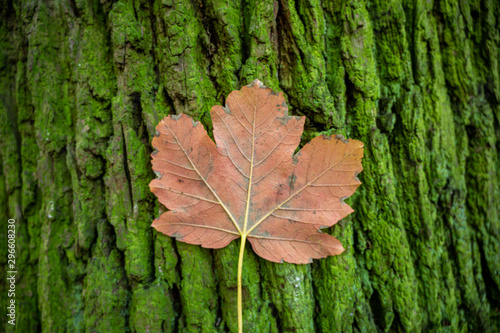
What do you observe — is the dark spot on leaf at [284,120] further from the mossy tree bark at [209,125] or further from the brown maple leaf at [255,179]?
the mossy tree bark at [209,125]

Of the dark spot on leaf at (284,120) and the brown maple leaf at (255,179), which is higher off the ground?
the dark spot on leaf at (284,120)

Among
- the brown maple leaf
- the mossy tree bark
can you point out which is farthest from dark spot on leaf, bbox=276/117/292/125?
the mossy tree bark

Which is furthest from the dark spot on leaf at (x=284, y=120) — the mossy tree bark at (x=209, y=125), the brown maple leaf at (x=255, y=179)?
the mossy tree bark at (x=209, y=125)

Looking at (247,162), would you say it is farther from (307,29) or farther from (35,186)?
(35,186)

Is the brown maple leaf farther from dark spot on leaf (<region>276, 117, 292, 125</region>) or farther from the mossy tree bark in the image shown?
the mossy tree bark
